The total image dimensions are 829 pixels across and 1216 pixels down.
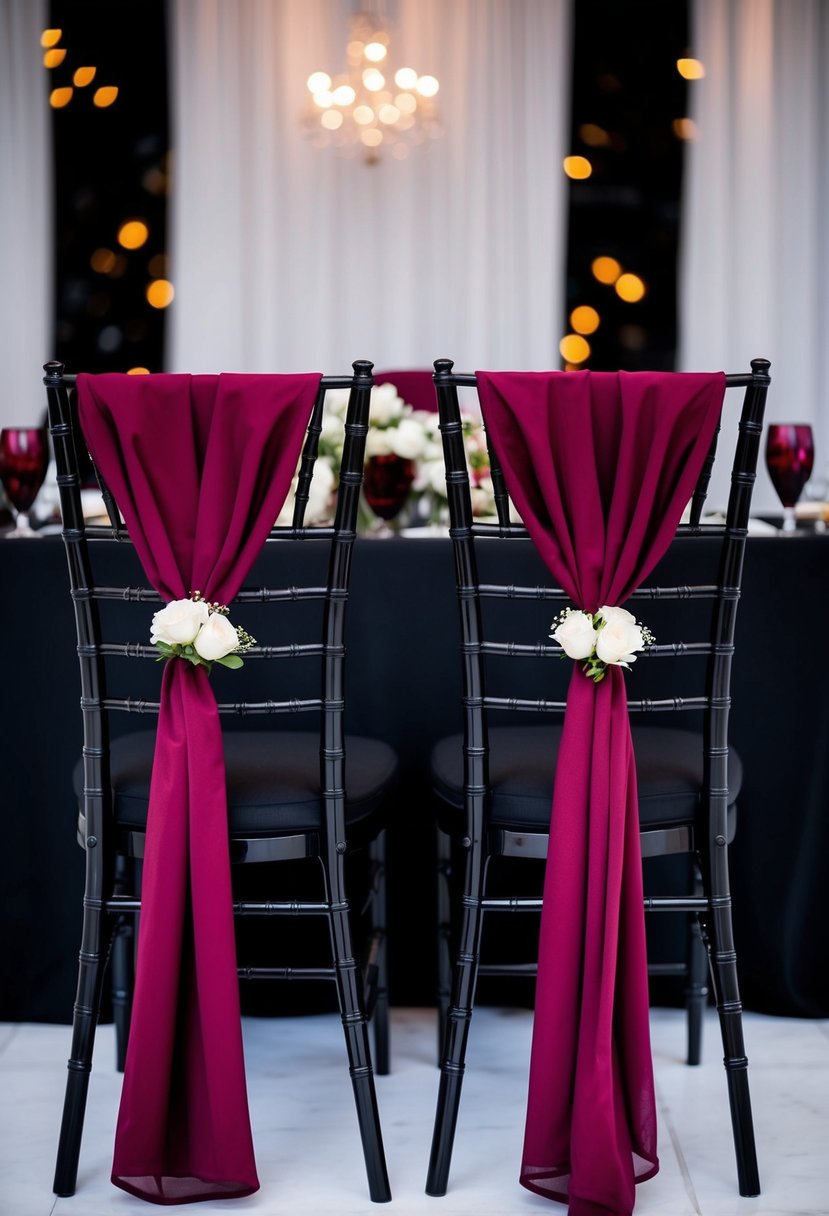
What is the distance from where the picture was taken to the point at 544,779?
4.90 ft

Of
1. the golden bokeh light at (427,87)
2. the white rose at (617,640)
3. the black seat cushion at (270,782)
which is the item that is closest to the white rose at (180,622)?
the black seat cushion at (270,782)

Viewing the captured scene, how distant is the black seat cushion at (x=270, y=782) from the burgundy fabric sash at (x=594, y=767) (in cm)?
29

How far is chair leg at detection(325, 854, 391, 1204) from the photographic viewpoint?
1.46 m

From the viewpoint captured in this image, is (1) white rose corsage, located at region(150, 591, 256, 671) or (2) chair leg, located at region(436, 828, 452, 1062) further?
(2) chair leg, located at region(436, 828, 452, 1062)

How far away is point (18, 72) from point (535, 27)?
2115mm

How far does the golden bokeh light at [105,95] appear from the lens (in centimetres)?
482

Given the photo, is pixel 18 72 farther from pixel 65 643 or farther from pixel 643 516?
pixel 643 516

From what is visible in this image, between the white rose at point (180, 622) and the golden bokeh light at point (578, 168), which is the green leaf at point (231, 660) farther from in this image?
the golden bokeh light at point (578, 168)

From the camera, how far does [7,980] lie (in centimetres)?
199

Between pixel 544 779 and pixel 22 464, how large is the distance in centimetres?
101

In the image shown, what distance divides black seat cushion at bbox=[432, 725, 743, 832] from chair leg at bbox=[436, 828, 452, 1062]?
237mm

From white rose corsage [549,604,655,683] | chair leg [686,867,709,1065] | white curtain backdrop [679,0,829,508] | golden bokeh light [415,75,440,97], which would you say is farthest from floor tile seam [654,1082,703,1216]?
golden bokeh light [415,75,440,97]

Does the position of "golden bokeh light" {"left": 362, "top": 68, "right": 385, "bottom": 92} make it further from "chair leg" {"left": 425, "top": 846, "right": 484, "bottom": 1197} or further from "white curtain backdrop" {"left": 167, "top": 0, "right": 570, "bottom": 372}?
"chair leg" {"left": 425, "top": 846, "right": 484, "bottom": 1197}

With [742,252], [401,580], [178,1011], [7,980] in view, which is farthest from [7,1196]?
[742,252]
